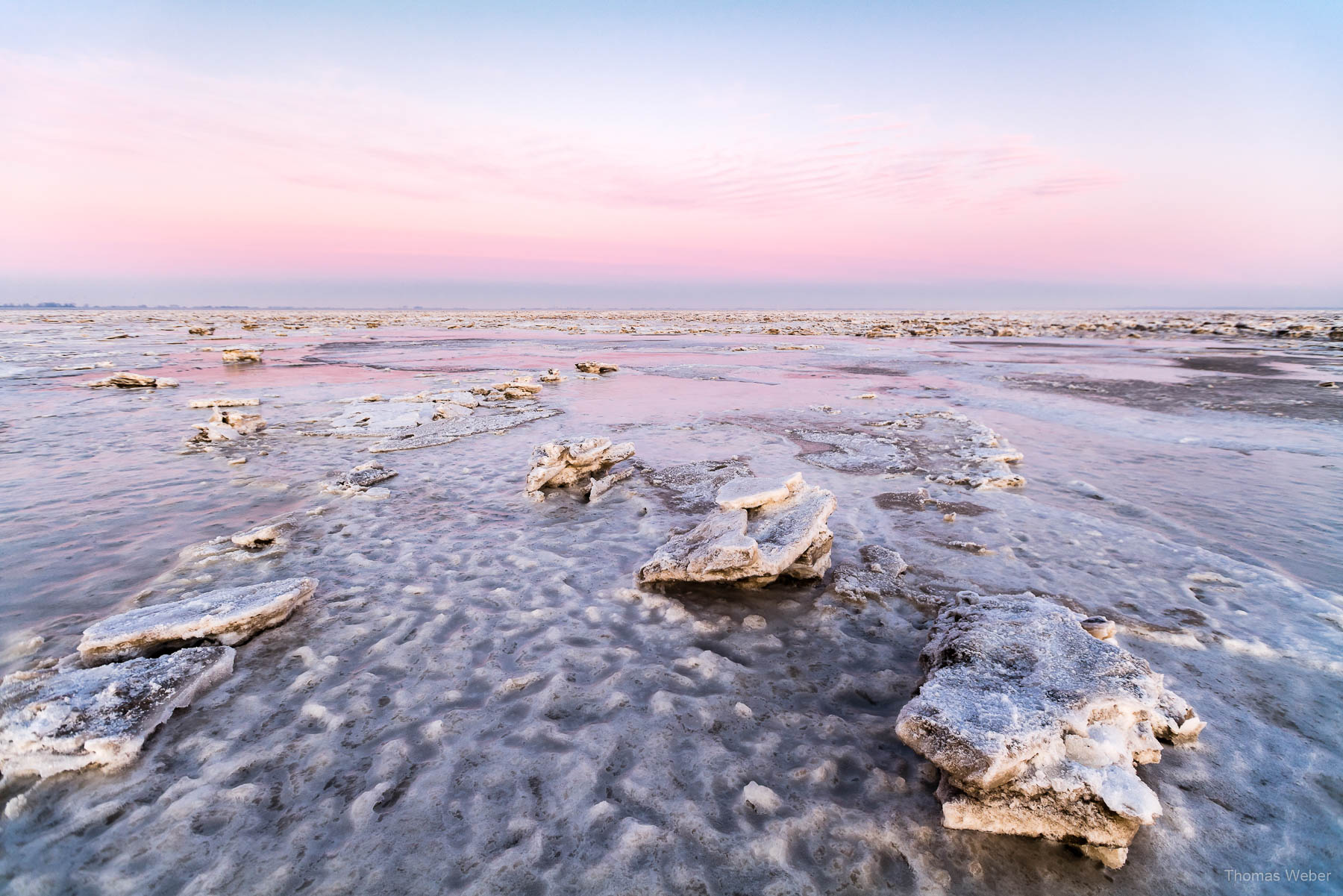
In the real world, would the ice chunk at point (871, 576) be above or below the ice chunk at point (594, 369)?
below

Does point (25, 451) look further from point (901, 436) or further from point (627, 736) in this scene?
point (901, 436)

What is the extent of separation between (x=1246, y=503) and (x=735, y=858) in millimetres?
8808

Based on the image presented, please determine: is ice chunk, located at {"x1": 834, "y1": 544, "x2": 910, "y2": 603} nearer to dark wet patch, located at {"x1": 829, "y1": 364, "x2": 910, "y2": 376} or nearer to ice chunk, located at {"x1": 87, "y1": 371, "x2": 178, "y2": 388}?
dark wet patch, located at {"x1": 829, "y1": 364, "x2": 910, "y2": 376}

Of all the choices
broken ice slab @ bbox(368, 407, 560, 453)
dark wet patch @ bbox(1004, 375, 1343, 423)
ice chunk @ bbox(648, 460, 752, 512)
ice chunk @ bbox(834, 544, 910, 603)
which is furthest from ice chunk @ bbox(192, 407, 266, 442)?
dark wet patch @ bbox(1004, 375, 1343, 423)

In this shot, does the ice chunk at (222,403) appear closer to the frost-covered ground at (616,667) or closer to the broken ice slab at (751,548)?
the frost-covered ground at (616,667)

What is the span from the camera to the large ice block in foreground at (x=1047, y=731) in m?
2.57

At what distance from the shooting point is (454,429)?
11844mm

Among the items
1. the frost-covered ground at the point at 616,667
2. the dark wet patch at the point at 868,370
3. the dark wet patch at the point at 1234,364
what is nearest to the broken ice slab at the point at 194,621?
the frost-covered ground at the point at 616,667

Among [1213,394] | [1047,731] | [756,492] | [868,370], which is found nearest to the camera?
[1047,731]

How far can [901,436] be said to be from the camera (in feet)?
37.0

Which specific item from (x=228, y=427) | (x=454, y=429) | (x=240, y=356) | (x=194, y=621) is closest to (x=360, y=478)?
(x=454, y=429)

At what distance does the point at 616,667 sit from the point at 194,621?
3.19 metres

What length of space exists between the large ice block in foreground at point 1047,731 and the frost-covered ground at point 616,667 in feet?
0.51

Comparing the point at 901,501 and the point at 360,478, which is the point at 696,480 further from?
the point at 360,478
